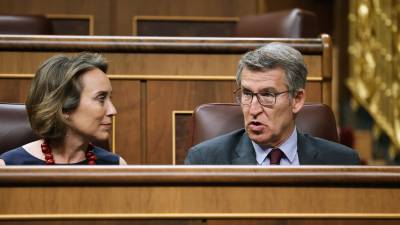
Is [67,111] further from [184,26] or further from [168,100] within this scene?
[184,26]

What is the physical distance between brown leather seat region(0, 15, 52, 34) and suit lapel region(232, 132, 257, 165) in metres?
0.86

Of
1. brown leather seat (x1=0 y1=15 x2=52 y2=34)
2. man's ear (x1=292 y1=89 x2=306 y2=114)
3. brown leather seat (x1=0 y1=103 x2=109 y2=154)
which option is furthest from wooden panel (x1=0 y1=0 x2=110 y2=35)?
man's ear (x1=292 y1=89 x2=306 y2=114)

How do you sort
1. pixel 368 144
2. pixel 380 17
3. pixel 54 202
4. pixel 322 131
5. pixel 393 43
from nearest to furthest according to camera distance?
pixel 54 202, pixel 322 131, pixel 393 43, pixel 380 17, pixel 368 144

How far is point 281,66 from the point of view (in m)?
1.38

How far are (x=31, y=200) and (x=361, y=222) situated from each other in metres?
0.36

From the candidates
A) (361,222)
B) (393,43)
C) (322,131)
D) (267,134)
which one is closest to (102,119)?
(267,134)

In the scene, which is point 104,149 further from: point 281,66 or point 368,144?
point 368,144

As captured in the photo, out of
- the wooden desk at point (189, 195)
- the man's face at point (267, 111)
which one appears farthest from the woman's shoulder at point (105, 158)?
the wooden desk at point (189, 195)

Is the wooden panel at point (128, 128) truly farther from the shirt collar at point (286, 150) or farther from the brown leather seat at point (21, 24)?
the brown leather seat at point (21, 24)

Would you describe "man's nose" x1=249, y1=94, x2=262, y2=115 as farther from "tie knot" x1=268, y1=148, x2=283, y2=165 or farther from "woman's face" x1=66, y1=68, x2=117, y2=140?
"woman's face" x1=66, y1=68, x2=117, y2=140

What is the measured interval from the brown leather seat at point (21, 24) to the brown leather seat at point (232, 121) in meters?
0.76

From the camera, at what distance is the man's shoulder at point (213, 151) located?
135 cm

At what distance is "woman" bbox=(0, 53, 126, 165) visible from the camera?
4.46ft

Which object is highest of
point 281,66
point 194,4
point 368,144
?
point 194,4
